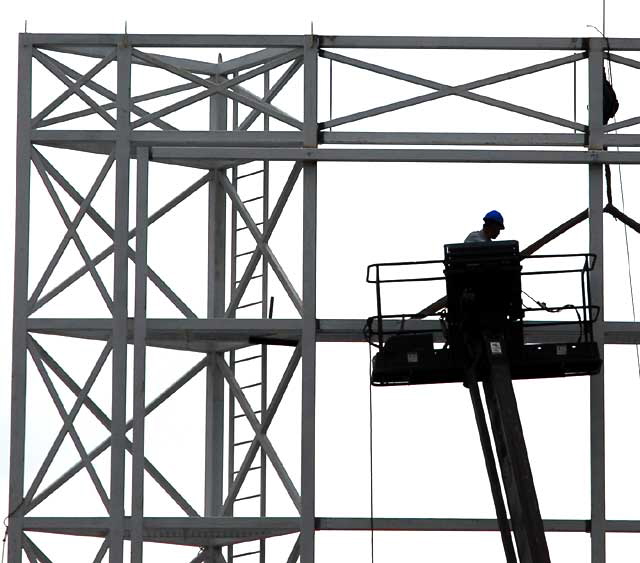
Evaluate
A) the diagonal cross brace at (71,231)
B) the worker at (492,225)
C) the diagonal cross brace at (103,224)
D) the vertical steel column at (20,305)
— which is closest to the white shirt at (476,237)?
the worker at (492,225)

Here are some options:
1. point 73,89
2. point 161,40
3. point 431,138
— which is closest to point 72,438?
point 73,89

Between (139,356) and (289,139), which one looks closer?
(139,356)

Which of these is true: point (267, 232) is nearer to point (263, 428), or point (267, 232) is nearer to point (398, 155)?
point (398, 155)

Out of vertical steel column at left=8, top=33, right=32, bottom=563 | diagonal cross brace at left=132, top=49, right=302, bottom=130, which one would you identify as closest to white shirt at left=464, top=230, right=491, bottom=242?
diagonal cross brace at left=132, top=49, right=302, bottom=130

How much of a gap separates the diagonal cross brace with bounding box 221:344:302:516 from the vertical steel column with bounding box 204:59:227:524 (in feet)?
2.95

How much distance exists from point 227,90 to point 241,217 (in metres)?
1.64

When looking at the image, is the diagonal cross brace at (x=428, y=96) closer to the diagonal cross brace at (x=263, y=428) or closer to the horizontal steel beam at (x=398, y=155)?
the horizontal steel beam at (x=398, y=155)

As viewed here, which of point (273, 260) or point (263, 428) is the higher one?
point (273, 260)

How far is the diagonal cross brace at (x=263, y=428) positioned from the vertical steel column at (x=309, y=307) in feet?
0.69

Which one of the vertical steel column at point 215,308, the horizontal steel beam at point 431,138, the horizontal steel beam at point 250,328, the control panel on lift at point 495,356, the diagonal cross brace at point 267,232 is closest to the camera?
the control panel on lift at point 495,356

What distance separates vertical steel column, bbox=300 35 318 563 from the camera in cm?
3584

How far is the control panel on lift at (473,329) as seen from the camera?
34.4 meters

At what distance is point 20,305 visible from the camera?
120 feet

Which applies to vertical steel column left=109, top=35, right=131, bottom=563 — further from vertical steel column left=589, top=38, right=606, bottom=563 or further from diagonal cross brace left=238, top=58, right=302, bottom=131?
vertical steel column left=589, top=38, right=606, bottom=563
